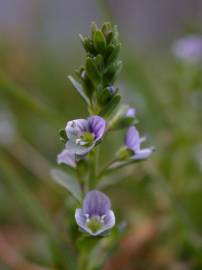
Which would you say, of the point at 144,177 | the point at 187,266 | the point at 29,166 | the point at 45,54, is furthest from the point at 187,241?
the point at 45,54

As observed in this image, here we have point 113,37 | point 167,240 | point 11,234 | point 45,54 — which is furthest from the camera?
point 45,54

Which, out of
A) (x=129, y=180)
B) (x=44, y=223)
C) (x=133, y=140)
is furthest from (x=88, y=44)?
(x=129, y=180)

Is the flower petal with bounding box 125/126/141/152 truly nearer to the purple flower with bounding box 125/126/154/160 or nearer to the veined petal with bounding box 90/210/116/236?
the purple flower with bounding box 125/126/154/160

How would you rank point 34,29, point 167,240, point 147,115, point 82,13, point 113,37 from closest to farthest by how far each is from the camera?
point 113,37, point 167,240, point 147,115, point 34,29, point 82,13

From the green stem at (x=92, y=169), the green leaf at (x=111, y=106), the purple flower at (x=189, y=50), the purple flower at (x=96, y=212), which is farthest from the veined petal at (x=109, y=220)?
the purple flower at (x=189, y=50)

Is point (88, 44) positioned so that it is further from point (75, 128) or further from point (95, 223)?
point (95, 223)

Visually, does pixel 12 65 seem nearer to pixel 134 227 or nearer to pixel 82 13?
pixel 134 227

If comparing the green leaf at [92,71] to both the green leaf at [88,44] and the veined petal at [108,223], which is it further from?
the veined petal at [108,223]
